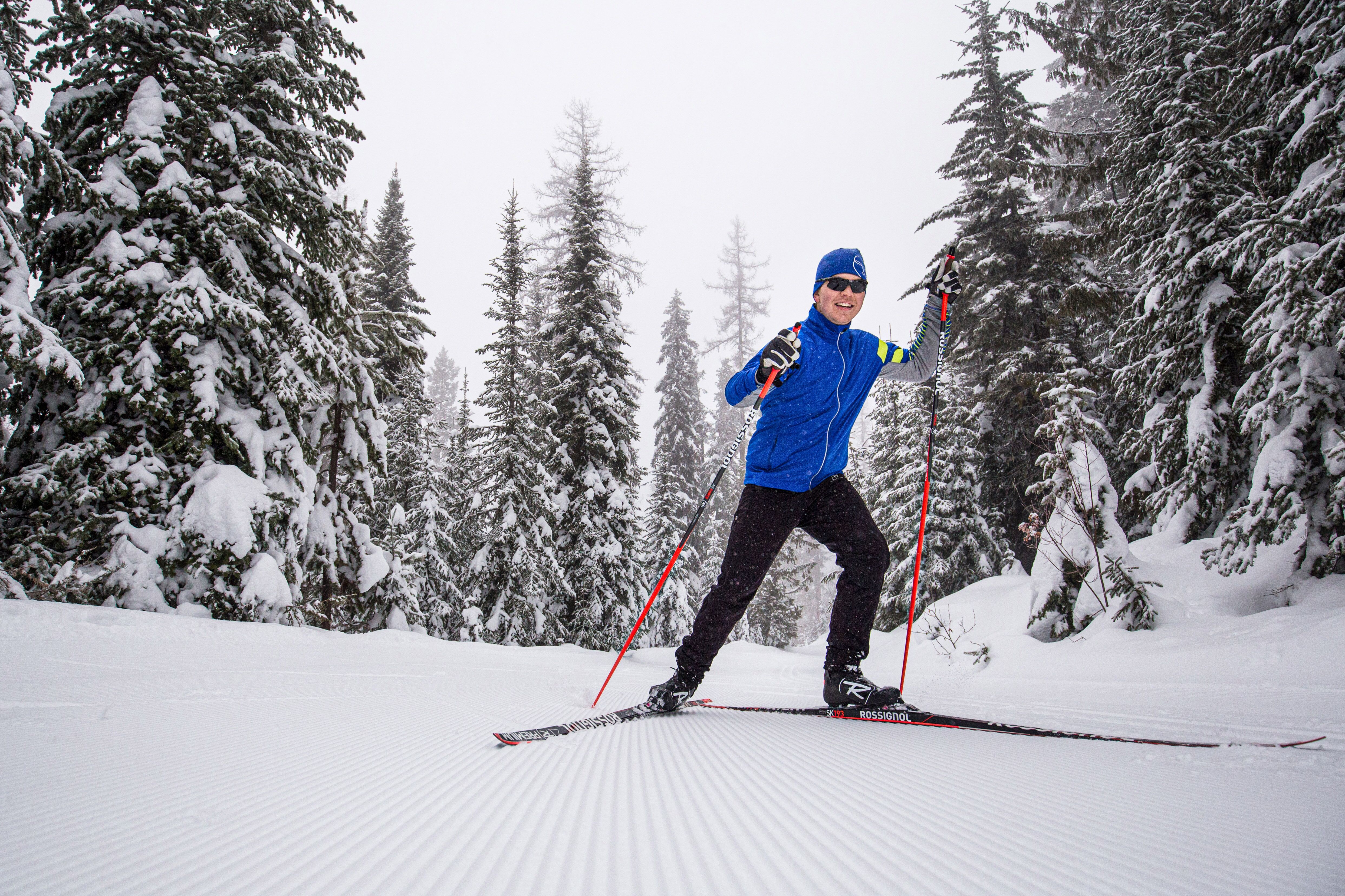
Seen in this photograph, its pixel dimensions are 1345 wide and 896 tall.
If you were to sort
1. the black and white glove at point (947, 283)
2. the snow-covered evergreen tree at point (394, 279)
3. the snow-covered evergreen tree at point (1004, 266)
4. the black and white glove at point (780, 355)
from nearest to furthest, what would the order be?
the black and white glove at point (780, 355) < the black and white glove at point (947, 283) < the snow-covered evergreen tree at point (1004, 266) < the snow-covered evergreen tree at point (394, 279)

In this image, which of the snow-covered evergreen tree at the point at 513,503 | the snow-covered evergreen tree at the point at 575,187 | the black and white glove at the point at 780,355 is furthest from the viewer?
the snow-covered evergreen tree at the point at 575,187

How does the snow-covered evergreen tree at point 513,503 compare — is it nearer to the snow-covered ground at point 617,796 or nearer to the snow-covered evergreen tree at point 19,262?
the snow-covered evergreen tree at point 19,262

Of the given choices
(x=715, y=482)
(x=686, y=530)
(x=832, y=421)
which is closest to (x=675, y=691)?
(x=715, y=482)

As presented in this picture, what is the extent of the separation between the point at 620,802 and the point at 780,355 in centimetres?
214

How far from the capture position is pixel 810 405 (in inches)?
122

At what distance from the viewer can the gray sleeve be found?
3.63 metres

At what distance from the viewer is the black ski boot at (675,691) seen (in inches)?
109

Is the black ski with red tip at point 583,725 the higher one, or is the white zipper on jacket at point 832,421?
the white zipper on jacket at point 832,421

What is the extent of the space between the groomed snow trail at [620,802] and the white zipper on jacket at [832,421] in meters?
1.19

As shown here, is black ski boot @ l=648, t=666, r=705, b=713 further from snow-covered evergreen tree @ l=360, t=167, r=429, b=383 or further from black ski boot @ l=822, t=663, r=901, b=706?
snow-covered evergreen tree @ l=360, t=167, r=429, b=383

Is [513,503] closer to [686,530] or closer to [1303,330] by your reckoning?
[686,530]

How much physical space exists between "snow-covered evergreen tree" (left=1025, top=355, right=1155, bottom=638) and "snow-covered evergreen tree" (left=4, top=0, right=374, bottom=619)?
897 cm

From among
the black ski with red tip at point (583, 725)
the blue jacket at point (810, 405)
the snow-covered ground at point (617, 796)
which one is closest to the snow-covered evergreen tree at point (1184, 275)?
the snow-covered ground at point (617, 796)

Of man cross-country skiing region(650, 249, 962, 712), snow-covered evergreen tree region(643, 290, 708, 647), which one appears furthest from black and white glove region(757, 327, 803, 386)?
snow-covered evergreen tree region(643, 290, 708, 647)
